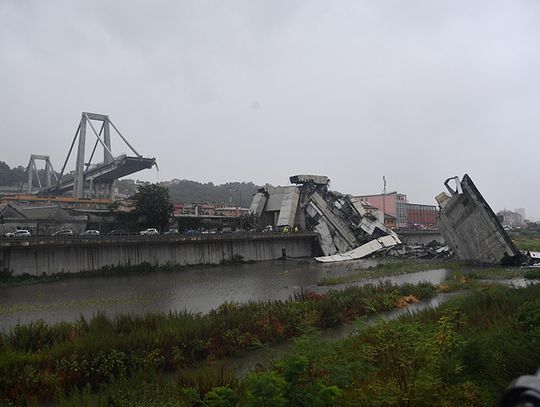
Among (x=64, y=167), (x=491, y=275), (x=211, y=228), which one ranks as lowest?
(x=491, y=275)

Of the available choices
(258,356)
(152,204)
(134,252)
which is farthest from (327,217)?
(258,356)

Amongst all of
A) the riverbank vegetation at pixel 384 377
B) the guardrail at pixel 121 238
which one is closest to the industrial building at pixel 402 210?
the guardrail at pixel 121 238

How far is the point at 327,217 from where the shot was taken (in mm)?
63719

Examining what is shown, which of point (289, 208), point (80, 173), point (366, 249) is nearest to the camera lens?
point (366, 249)

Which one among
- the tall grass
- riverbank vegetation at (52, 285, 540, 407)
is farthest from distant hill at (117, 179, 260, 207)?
riverbank vegetation at (52, 285, 540, 407)

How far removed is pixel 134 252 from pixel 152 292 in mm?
15449

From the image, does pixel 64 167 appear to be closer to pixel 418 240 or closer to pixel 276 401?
pixel 418 240

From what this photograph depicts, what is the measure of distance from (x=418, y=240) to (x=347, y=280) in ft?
183

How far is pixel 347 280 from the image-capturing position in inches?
1330

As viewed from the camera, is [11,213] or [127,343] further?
[11,213]

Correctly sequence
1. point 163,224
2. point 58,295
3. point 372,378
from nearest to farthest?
point 372,378 < point 58,295 < point 163,224

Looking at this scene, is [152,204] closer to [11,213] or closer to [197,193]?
[11,213]

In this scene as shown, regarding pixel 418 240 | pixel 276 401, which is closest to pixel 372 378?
pixel 276 401

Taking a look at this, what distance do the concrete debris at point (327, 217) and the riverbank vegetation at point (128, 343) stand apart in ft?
129
